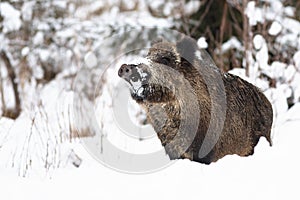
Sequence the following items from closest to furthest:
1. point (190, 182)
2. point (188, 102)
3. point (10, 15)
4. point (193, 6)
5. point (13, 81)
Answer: point (190, 182), point (188, 102), point (10, 15), point (13, 81), point (193, 6)

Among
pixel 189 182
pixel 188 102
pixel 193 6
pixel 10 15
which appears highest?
pixel 188 102

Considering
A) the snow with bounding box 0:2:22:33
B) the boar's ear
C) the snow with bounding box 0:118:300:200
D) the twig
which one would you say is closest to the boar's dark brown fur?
the boar's ear

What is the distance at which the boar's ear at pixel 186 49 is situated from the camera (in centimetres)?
388

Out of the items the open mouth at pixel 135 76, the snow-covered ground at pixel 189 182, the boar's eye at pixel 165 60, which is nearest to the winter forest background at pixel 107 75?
the snow-covered ground at pixel 189 182

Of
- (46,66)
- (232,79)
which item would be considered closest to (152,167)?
(232,79)

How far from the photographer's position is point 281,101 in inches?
211

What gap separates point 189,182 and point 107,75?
190 inches

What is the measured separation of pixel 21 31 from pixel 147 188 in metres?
5.75

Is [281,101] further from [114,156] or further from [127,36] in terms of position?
[127,36]

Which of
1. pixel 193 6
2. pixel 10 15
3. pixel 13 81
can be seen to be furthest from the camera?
pixel 193 6

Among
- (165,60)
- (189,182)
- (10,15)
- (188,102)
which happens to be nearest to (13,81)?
(10,15)

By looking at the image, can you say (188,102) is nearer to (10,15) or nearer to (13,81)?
(10,15)

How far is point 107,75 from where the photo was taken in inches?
321

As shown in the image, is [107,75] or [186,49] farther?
[107,75]
